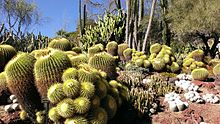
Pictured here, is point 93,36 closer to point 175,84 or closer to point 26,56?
point 175,84

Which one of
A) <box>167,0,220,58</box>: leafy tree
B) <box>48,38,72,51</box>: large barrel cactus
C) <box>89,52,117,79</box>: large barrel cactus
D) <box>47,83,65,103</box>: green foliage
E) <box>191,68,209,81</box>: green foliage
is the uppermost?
<box>167,0,220,58</box>: leafy tree

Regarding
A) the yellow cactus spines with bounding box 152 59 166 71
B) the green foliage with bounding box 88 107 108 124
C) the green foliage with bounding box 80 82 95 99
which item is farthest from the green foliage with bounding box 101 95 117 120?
the yellow cactus spines with bounding box 152 59 166 71

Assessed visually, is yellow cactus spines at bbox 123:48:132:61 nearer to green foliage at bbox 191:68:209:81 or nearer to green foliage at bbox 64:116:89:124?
green foliage at bbox 191:68:209:81

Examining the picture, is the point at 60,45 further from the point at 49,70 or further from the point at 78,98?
the point at 78,98

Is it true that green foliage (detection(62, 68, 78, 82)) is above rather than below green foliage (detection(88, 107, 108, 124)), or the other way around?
above

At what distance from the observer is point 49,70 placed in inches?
234

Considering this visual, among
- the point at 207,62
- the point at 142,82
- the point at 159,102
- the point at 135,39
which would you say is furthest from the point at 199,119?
the point at 135,39

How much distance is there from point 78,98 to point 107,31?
10862mm

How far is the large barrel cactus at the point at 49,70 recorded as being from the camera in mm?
5957

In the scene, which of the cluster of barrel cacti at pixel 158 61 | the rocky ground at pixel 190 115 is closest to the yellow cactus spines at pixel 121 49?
the cluster of barrel cacti at pixel 158 61

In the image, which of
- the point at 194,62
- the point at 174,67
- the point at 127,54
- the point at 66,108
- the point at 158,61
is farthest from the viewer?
the point at 194,62

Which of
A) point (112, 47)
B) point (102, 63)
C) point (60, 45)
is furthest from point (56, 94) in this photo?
point (112, 47)

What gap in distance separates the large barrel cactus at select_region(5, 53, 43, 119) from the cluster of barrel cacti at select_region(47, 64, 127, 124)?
615 mm

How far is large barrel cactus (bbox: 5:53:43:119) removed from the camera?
20.2ft
